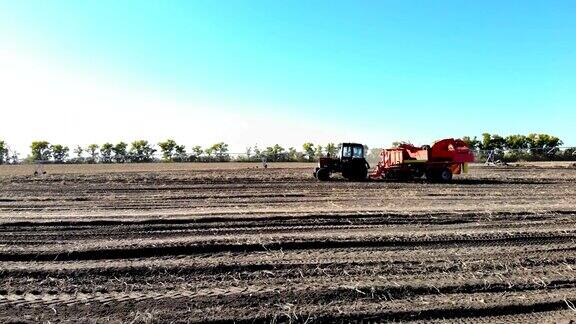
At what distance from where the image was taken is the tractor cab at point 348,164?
2345 centimetres

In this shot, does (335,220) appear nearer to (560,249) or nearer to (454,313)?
(560,249)

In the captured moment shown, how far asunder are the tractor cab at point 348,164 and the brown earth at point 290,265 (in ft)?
39.6

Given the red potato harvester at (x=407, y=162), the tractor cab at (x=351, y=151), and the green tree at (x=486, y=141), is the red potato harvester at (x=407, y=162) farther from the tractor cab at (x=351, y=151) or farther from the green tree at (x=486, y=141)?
the green tree at (x=486, y=141)

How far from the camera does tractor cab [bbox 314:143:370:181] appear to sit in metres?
23.5

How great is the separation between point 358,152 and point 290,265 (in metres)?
18.1

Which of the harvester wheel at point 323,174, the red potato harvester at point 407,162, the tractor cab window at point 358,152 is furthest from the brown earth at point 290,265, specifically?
the tractor cab window at point 358,152

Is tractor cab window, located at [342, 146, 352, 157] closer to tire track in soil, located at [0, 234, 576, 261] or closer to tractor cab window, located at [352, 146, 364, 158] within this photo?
tractor cab window, located at [352, 146, 364, 158]

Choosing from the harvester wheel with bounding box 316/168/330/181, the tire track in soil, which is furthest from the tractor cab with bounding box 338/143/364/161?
the tire track in soil

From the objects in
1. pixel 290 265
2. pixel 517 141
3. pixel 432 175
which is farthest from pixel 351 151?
pixel 517 141

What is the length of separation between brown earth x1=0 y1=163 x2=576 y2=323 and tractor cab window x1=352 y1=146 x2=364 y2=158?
12.4m

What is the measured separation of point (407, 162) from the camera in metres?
23.0

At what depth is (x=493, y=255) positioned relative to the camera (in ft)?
22.1

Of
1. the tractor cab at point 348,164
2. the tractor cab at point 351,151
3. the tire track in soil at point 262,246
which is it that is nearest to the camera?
the tire track in soil at point 262,246

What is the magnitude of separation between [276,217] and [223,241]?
2.50 m
